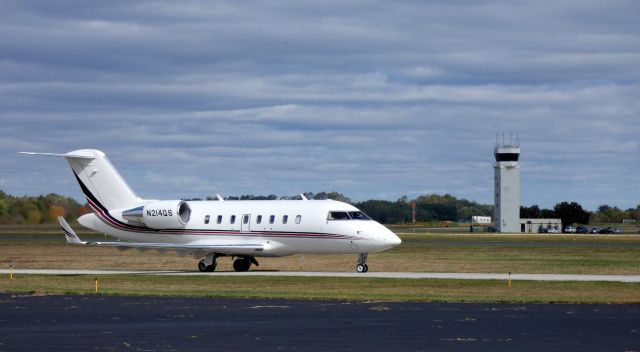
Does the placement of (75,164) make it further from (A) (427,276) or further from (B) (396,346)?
(B) (396,346)

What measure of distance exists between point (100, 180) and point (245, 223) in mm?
8187

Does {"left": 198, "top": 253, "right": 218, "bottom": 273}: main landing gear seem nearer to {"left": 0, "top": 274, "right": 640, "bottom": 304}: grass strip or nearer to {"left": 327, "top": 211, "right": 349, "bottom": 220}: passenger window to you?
{"left": 0, "top": 274, "right": 640, "bottom": 304}: grass strip

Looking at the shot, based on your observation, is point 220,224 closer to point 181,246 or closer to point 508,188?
point 181,246

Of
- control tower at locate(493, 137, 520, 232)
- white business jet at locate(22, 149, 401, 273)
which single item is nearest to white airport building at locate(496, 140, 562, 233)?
control tower at locate(493, 137, 520, 232)

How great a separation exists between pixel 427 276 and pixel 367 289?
7.93 metres

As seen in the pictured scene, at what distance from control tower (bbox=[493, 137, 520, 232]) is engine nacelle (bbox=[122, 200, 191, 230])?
12233 cm

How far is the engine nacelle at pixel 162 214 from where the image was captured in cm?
5362

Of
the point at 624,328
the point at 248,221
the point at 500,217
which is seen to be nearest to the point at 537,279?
the point at 248,221

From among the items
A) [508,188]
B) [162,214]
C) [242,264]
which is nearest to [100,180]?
[162,214]

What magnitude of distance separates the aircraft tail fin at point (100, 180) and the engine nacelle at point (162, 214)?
980 mm

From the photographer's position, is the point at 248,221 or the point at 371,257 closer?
the point at 248,221

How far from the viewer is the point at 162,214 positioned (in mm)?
53875

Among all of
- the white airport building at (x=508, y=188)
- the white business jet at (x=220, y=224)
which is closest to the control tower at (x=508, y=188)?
the white airport building at (x=508, y=188)

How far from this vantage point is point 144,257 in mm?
69500
